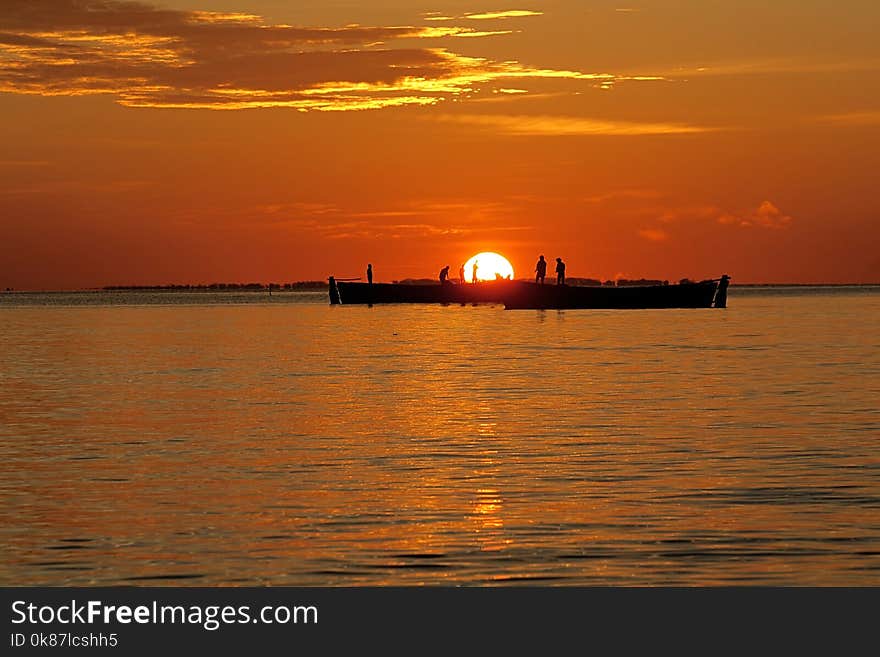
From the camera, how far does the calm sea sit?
15258mm

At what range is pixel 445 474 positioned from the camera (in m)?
21.4

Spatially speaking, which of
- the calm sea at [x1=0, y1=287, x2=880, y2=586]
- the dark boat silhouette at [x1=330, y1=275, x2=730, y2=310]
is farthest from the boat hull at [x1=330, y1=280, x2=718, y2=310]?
the calm sea at [x1=0, y1=287, x2=880, y2=586]

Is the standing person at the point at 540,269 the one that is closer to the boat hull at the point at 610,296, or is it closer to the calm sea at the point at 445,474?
the boat hull at the point at 610,296

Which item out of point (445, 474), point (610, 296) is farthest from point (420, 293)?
point (445, 474)

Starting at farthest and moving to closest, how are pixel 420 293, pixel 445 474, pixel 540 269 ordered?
pixel 420 293 → pixel 540 269 → pixel 445 474

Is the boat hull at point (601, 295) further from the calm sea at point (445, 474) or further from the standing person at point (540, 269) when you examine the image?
the calm sea at point (445, 474)

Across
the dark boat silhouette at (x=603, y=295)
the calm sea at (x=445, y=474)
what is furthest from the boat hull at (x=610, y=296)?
the calm sea at (x=445, y=474)

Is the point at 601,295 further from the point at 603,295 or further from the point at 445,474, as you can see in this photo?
the point at 445,474

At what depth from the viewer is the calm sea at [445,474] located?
1526 cm

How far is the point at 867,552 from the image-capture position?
50.8ft

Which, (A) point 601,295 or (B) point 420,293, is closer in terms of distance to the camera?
(A) point 601,295

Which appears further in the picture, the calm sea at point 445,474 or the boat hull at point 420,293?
the boat hull at point 420,293
